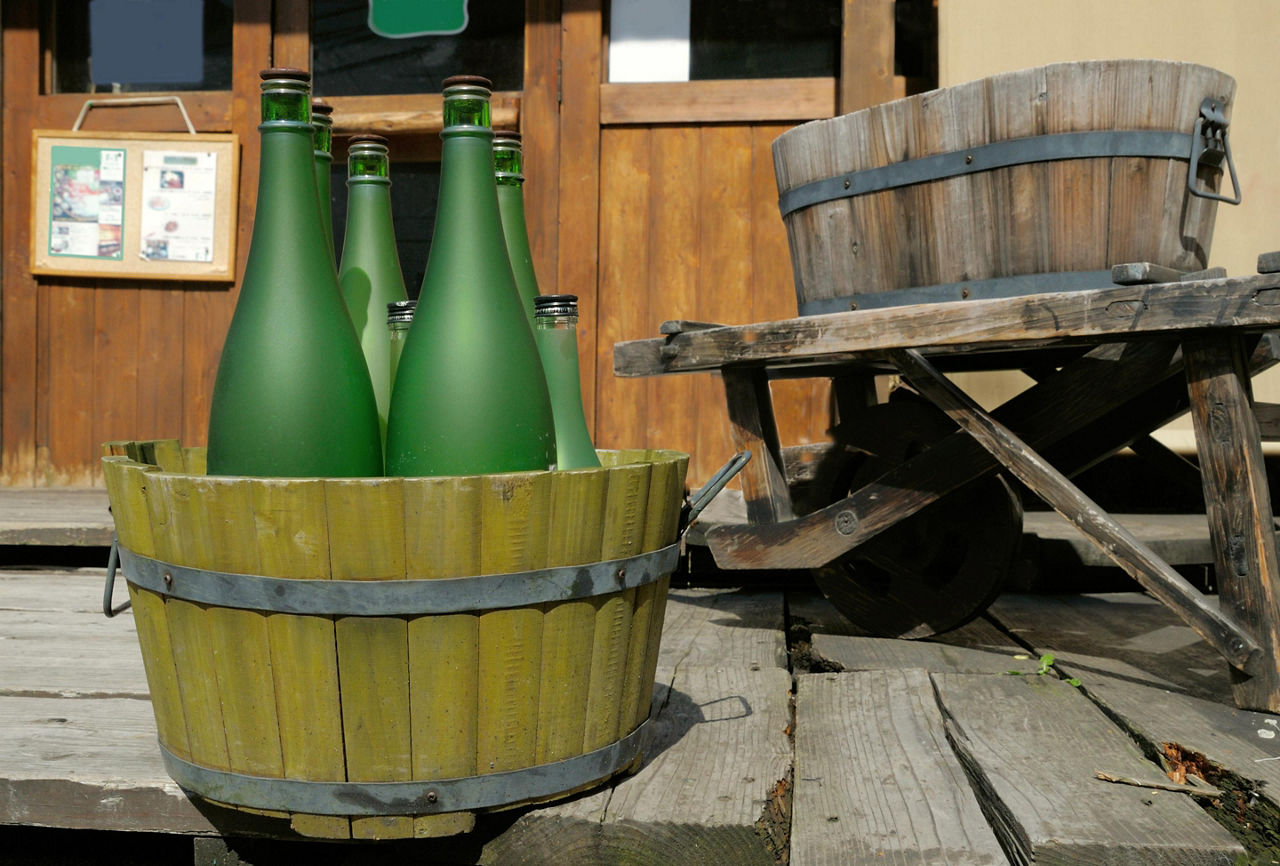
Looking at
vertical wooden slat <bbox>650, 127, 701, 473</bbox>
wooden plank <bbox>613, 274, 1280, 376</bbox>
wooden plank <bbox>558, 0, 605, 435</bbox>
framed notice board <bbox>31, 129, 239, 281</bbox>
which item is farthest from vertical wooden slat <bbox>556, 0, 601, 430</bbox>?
wooden plank <bbox>613, 274, 1280, 376</bbox>

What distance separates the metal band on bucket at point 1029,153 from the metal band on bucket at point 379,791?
162 cm

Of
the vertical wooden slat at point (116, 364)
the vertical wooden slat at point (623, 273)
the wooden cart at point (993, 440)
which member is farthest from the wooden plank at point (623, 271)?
the vertical wooden slat at point (116, 364)

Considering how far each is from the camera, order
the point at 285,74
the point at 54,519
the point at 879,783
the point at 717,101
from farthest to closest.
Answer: the point at 717,101 → the point at 54,519 → the point at 879,783 → the point at 285,74

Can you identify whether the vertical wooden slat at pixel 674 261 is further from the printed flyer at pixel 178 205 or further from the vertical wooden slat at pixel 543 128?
the printed flyer at pixel 178 205

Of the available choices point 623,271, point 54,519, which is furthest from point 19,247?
point 623,271

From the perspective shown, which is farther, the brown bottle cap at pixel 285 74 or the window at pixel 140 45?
the window at pixel 140 45

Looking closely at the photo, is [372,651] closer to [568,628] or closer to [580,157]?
[568,628]

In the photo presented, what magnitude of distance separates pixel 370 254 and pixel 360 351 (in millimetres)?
268

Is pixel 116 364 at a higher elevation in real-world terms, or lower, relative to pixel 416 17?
lower

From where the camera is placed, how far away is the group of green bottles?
54.7 inches

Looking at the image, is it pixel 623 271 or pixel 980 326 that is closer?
pixel 980 326

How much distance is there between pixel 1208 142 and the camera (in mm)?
2307

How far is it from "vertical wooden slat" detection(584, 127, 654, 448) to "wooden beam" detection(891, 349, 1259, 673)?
2.15m

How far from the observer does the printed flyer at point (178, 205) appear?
464 centimetres
